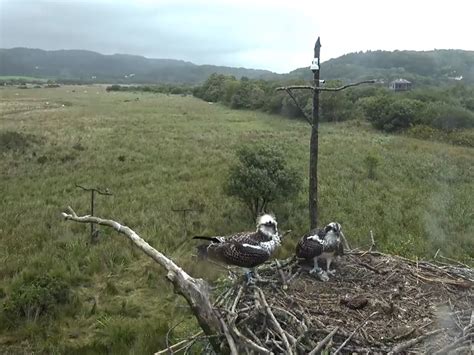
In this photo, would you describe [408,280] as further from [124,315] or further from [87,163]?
[87,163]

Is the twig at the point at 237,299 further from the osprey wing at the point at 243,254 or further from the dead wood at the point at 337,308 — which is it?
the osprey wing at the point at 243,254

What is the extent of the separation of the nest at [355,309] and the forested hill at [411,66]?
271 feet

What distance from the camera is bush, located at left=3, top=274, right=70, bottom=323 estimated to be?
855 centimetres

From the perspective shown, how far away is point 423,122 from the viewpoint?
41875 mm

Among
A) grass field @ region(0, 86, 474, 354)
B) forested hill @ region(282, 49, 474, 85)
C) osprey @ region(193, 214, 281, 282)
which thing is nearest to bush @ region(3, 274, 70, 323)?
grass field @ region(0, 86, 474, 354)

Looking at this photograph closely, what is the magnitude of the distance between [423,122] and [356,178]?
24.5 m

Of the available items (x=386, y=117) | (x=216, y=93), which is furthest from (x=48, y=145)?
(x=216, y=93)

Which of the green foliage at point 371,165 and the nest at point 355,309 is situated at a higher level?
the nest at point 355,309

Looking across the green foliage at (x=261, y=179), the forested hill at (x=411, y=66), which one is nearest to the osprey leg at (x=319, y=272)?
the green foliage at (x=261, y=179)

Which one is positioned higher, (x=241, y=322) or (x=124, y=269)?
(x=241, y=322)

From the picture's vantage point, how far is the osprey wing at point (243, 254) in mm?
6039

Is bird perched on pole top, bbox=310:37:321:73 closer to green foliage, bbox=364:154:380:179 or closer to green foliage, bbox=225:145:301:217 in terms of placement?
green foliage, bbox=225:145:301:217

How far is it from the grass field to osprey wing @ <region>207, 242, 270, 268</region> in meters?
2.44

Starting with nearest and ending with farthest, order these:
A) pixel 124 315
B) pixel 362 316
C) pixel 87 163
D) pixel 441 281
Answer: pixel 362 316
pixel 441 281
pixel 124 315
pixel 87 163
